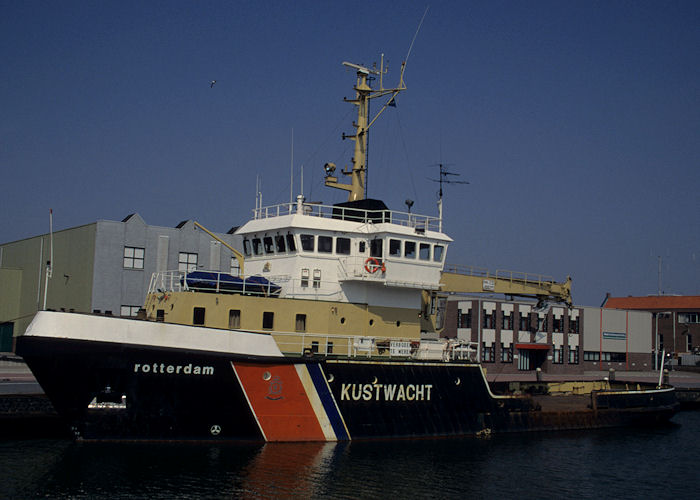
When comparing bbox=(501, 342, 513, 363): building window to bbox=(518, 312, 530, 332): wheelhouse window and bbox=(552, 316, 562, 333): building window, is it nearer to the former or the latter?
bbox=(518, 312, 530, 332): wheelhouse window

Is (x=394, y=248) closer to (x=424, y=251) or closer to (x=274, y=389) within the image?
(x=424, y=251)

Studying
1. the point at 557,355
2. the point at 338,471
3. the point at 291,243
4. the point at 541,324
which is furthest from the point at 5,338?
the point at 557,355

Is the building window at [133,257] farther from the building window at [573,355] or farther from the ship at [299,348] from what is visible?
the building window at [573,355]

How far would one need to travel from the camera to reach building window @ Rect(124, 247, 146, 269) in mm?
40219

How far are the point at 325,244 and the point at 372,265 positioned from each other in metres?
1.60

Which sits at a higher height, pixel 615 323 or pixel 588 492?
pixel 615 323

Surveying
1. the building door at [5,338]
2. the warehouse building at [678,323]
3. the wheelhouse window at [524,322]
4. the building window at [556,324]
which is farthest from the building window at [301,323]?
the warehouse building at [678,323]

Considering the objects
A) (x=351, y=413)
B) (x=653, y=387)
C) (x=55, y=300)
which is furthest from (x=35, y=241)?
(x=653, y=387)

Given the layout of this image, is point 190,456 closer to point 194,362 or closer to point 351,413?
point 194,362

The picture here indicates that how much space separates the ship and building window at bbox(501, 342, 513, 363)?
2599 centimetres

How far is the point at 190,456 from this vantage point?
1777cm

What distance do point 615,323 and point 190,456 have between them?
49.4 m

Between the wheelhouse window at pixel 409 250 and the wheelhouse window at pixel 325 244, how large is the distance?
7.91 feet

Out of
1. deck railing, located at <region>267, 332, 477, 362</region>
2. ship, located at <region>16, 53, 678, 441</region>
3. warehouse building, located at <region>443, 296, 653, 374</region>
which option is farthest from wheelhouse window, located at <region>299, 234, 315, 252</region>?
warehouse building, located at <region>443, 296, 653, 374</region>
